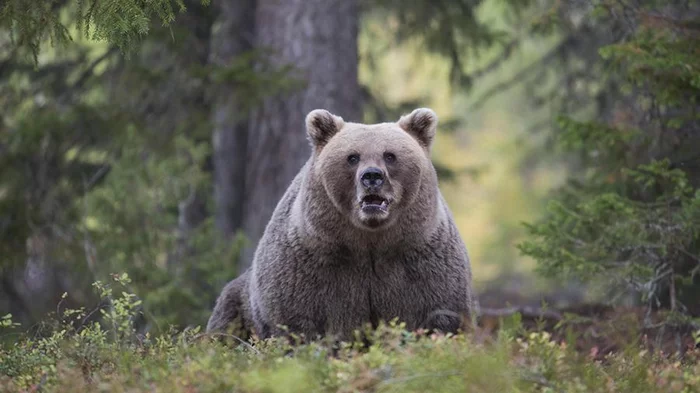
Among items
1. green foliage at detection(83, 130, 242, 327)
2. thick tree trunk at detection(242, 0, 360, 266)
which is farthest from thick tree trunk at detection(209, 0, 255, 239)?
green foliage at detection(83, 130, 242, 327)

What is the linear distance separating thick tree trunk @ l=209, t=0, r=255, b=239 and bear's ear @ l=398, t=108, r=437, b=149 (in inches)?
270

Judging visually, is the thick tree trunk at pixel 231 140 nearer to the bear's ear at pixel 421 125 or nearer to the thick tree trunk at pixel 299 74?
the thick tree trunk at pixel 299 74

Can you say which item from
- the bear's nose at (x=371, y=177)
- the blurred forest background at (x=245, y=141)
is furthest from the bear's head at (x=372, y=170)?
the blurred forest background at (x=245, y=141)

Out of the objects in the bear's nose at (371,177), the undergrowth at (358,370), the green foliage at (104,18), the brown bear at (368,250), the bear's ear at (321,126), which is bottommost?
the undergrowth at (358,370)

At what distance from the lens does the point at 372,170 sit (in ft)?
22.0

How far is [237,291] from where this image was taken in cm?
855

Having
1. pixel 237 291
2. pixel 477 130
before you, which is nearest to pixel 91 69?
pixel 237 291

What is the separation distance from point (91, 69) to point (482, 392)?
411 inches

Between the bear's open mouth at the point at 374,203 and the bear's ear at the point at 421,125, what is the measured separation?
2.94ft

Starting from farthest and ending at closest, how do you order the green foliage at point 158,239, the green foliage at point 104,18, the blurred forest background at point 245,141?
the green foliage at point 158,239, the blurred forest background at point 245,141, the green foliage at point 104,18

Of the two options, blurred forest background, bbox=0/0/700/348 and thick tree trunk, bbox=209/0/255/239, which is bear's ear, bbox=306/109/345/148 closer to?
blurred forest background, bbox=0/0/700/348

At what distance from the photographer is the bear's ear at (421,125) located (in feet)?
24.6

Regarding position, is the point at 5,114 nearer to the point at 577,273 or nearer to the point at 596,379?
the point at 577,273

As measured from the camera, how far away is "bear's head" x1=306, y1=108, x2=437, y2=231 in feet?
22.2
